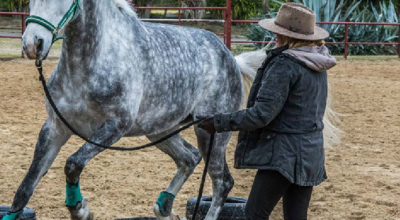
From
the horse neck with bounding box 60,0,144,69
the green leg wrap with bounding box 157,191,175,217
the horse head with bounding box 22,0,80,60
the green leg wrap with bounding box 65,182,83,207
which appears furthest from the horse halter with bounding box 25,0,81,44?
the green leg wrap with bounding box 157,191,175,217

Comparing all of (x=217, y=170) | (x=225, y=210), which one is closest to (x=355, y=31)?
(x=225, y=210)

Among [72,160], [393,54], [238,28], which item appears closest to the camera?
[72,160]

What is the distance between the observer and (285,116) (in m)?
3.50

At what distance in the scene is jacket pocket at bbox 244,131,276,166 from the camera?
11.4 feet

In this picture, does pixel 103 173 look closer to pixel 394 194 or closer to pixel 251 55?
pixel 251 55

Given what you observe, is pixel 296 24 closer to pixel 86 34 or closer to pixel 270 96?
pixel 270 96

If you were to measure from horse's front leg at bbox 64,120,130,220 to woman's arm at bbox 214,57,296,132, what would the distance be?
98 cm

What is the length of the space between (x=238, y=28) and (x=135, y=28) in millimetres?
32244

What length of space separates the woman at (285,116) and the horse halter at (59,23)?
3.07 ft

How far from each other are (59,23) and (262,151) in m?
1.27

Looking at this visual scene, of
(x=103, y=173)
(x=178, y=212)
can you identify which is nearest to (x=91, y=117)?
(x=178, y=212)

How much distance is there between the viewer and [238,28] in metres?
36.5

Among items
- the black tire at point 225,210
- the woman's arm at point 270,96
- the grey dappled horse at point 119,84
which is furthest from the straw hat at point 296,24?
the black tire at point 225,210

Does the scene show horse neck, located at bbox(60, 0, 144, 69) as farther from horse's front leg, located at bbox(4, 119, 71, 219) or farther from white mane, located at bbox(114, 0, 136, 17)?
horse's front leg, located at bbox(4, 119, 71, 219)
